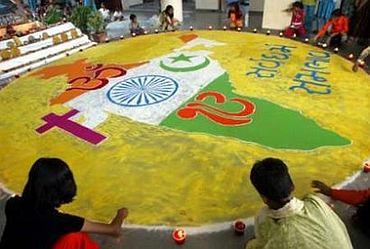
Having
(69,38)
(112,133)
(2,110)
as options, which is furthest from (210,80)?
(69,38)

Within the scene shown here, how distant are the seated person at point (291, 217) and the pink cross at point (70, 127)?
8.21 feet

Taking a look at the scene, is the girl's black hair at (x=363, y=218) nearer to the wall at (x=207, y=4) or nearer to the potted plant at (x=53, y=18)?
the potted plant at (x=53, y=18)

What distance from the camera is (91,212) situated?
304 cm

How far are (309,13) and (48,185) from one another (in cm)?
699

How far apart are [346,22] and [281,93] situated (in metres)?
2.66

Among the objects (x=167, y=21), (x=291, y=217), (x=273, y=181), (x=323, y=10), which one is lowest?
(x=167, y=21)

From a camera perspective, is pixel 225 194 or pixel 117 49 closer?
pixel 225 194

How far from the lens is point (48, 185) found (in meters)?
1.77

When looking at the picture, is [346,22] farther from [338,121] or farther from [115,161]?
[115,161]

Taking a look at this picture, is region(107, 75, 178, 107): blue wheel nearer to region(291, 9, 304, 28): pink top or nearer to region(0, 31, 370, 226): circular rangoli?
region(0, 31, 370, 226): circular rangoli

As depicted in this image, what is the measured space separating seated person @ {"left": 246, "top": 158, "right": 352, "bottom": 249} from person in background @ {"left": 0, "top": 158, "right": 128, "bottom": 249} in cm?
92

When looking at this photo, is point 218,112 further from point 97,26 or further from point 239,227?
point 97,26

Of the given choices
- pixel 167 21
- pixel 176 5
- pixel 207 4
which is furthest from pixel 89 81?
pixel 207 4

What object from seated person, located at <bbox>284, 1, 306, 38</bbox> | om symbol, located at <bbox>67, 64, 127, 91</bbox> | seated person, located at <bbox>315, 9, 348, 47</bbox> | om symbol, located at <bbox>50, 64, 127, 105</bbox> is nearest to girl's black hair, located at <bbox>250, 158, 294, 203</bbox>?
om symbol, located at <bbox>50, 64, 127, 105</bbox>
